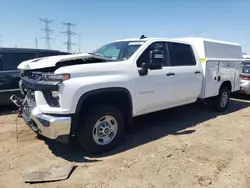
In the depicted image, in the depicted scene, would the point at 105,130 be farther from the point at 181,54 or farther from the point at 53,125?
the point at 181,54

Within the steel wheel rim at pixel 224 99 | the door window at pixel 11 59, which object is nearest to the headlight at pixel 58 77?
the door window at pixel 11 59

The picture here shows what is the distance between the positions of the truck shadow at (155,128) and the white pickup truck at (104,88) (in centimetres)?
33

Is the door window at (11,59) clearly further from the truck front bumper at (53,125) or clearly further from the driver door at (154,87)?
the driver door at (154,87)

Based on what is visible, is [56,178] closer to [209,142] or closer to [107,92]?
[107,92]

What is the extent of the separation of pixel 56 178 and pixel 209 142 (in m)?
3.05

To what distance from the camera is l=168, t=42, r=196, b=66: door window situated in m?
5.51

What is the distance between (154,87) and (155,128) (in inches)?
49.7

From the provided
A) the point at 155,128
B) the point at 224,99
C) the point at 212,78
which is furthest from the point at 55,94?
the point at 224,99

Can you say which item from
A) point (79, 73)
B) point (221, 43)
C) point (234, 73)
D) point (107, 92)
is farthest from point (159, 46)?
point (234, 73)

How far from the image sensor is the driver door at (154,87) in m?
4.60

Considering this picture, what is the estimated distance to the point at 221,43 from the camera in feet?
24.2

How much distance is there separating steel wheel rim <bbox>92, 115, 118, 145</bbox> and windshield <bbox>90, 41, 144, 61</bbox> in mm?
1213

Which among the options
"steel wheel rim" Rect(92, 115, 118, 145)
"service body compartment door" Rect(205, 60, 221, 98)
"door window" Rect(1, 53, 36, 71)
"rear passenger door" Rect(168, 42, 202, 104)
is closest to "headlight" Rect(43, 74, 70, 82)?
"steel wheel rim" Rect(92, 115, 118, 145)

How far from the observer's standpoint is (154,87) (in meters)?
4.82
